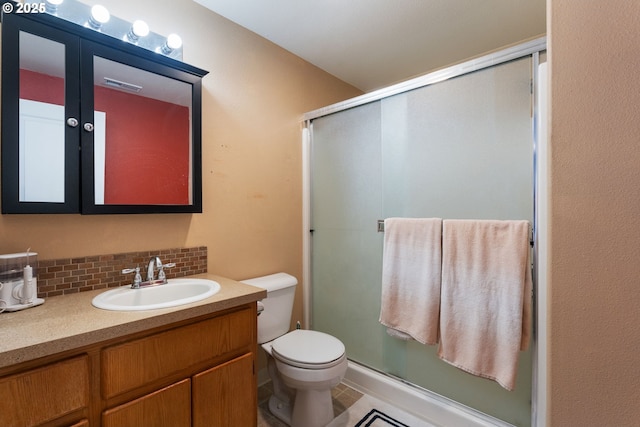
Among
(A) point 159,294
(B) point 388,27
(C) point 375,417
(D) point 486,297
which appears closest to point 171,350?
(A) point 159,294

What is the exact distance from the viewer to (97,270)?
52.7 inches

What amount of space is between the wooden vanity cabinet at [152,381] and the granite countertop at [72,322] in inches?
1.8

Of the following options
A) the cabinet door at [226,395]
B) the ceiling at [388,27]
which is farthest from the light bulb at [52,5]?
the cabinet door at [226,395]

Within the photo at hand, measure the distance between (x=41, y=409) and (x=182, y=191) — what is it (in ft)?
3.36

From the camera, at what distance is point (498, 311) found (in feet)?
4.43

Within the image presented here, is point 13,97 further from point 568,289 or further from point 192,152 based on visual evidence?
point 568,289

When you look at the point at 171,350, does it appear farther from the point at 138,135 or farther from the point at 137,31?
the point at 137,31

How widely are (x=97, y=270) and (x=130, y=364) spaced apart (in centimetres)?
59

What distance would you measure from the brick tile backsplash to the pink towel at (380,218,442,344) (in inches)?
45.4

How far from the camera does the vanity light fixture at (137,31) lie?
1.39 meters

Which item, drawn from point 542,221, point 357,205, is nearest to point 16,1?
Result: point 357,205

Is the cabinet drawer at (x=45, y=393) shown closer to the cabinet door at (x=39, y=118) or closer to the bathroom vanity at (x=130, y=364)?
the bathroom vanity at (x=130, y=364)

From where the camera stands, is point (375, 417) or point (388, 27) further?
point (388, 27)

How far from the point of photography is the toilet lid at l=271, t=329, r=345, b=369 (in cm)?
148
